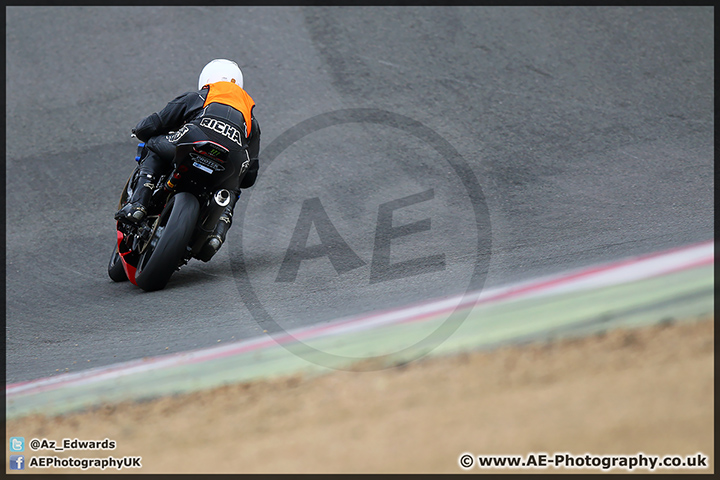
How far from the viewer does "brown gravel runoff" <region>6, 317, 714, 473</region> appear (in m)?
2.77

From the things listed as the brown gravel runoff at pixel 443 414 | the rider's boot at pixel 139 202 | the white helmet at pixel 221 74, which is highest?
the white helmet at pixel 221 74

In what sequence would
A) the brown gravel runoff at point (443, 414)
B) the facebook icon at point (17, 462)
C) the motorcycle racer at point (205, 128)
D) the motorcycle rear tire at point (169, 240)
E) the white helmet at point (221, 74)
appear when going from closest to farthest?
1. the brown gravel runoff at point (443, 414)
2. the facebook icon at point (17, 462)
3. the motorcycle rear tire at point (169, 240)
4. the motorcycle racer at point (205, 128)
5. the white helmet at point (221, 74)

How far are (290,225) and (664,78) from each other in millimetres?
5302

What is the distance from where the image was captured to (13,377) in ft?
15.0

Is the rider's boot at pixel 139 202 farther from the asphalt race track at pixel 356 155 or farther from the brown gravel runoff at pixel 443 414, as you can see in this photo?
the brown gravel runoff at pixel 443 414

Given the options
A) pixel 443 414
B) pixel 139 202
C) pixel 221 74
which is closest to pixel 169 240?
pixel 139 202

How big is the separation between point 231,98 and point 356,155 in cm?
297

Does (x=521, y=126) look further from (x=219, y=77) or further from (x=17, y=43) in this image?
(x=17, y=43)

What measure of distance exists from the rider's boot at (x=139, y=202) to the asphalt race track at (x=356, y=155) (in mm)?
632

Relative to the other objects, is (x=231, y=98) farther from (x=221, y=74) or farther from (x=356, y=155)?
(x=356, y=155)

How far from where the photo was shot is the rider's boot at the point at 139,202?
568 cm

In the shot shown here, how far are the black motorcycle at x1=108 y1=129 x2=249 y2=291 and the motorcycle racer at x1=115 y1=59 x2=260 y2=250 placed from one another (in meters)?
0.07

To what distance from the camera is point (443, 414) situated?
10.0 feet

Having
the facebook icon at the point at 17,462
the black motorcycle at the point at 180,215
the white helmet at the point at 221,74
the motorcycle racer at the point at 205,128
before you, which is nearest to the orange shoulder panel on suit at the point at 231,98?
the motorcycle racer at the point at 205,128
